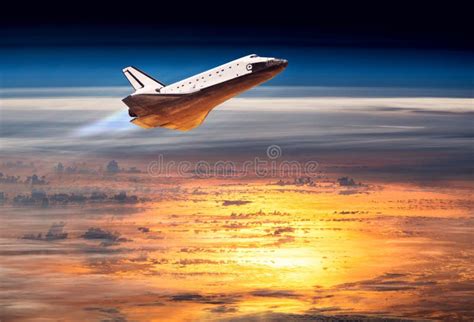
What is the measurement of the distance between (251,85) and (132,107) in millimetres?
14579

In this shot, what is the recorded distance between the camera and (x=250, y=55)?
8294 cm

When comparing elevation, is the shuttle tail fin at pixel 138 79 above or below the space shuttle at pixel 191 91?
above

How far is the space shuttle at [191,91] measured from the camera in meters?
82.1

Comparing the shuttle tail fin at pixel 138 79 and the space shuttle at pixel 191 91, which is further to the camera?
the shuttle tail fin at pixel 138 79

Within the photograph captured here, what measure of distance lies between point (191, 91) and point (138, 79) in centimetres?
1281

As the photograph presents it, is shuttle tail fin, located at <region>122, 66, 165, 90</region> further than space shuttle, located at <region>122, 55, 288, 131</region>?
Yes

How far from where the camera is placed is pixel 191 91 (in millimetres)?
85062

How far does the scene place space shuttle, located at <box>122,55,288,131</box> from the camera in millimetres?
82062

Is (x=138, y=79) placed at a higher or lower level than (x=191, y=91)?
higher

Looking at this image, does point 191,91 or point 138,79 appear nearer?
point 191,91

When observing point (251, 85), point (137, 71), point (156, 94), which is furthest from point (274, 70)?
point (137, 71)

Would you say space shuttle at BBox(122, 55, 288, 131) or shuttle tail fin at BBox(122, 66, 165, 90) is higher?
shuttle tail fin at BBox(122, 66, 165, 90)

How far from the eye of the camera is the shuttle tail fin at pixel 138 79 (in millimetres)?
92875

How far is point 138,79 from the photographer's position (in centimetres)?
9581
